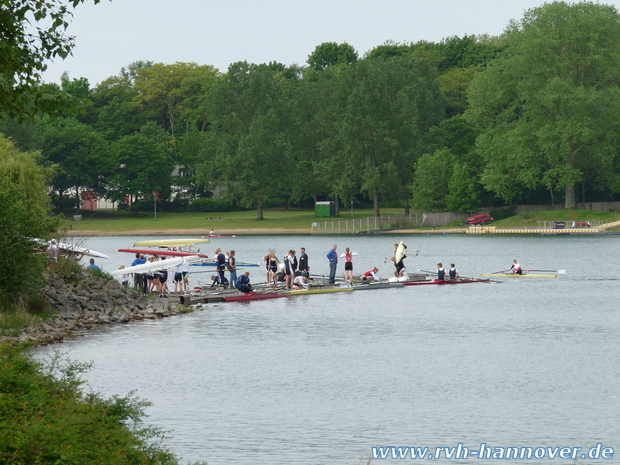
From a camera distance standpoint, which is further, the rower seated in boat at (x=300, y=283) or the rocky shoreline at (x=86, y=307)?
the rower seated in boat at (x=300, y=283)

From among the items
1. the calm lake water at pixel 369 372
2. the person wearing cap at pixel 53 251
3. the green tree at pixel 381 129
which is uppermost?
the green tree at pixel 381 129

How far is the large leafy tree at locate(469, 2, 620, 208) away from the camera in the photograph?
10075 centimetres

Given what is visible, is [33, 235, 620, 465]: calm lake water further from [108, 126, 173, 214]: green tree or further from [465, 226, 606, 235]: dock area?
[108, 126, 173, 214]: green tree

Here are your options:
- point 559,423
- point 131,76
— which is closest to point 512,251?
point 559,423

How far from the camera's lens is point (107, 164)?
125000mm

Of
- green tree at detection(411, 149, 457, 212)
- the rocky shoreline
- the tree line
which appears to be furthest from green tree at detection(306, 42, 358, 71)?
the rocky shoreline

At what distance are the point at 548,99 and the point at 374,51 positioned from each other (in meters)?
54.2

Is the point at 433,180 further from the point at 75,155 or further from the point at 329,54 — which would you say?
the point at 329,54

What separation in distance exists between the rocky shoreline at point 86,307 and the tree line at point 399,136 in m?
57.5

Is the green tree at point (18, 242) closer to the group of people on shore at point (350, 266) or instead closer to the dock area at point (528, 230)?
the group of people on shore at point (350, 266)

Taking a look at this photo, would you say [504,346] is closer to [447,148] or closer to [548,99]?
[548,99]

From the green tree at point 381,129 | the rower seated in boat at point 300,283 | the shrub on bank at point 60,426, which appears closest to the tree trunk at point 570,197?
the green tree at point 381,129

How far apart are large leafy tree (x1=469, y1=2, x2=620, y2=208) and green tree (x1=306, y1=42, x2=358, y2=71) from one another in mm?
54658

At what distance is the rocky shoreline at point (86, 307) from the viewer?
106ft
